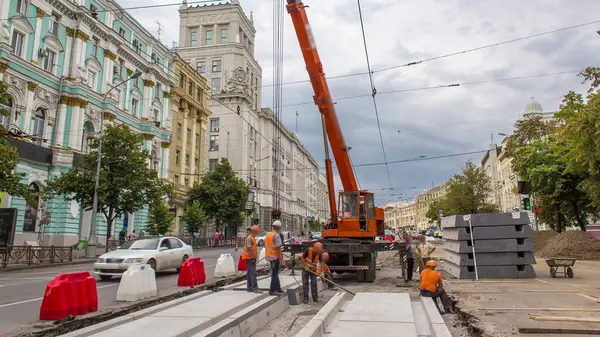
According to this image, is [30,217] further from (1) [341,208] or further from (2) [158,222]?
(1) [341,208]

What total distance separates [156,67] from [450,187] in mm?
32447

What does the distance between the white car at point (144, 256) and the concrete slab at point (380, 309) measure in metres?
7.99

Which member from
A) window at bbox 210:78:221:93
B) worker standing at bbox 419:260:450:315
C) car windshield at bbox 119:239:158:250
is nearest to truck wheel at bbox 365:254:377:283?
worker standing at bbox 419:260:450:315

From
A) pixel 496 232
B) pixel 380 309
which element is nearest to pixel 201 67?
pixel 496 232

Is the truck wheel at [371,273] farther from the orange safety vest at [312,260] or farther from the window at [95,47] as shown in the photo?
the window at [95,47]

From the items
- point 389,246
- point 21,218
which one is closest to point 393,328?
point 389,246

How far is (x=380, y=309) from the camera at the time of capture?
7543 millimetres

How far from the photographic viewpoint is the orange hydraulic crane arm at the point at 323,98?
43.9 feet

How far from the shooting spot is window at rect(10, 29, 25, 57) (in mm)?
26438

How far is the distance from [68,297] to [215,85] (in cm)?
5916

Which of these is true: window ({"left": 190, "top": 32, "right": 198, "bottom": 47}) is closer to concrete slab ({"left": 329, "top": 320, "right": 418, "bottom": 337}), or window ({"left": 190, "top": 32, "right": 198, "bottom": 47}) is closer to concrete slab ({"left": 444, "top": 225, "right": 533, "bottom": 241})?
concrete slab ({"left": 444, "top": 225, "right": 533, "bottom": 241})

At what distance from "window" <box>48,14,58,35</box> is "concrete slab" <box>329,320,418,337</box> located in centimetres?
3121

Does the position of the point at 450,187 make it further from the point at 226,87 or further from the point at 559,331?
the point at 559,331

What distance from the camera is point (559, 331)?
6805 mm
